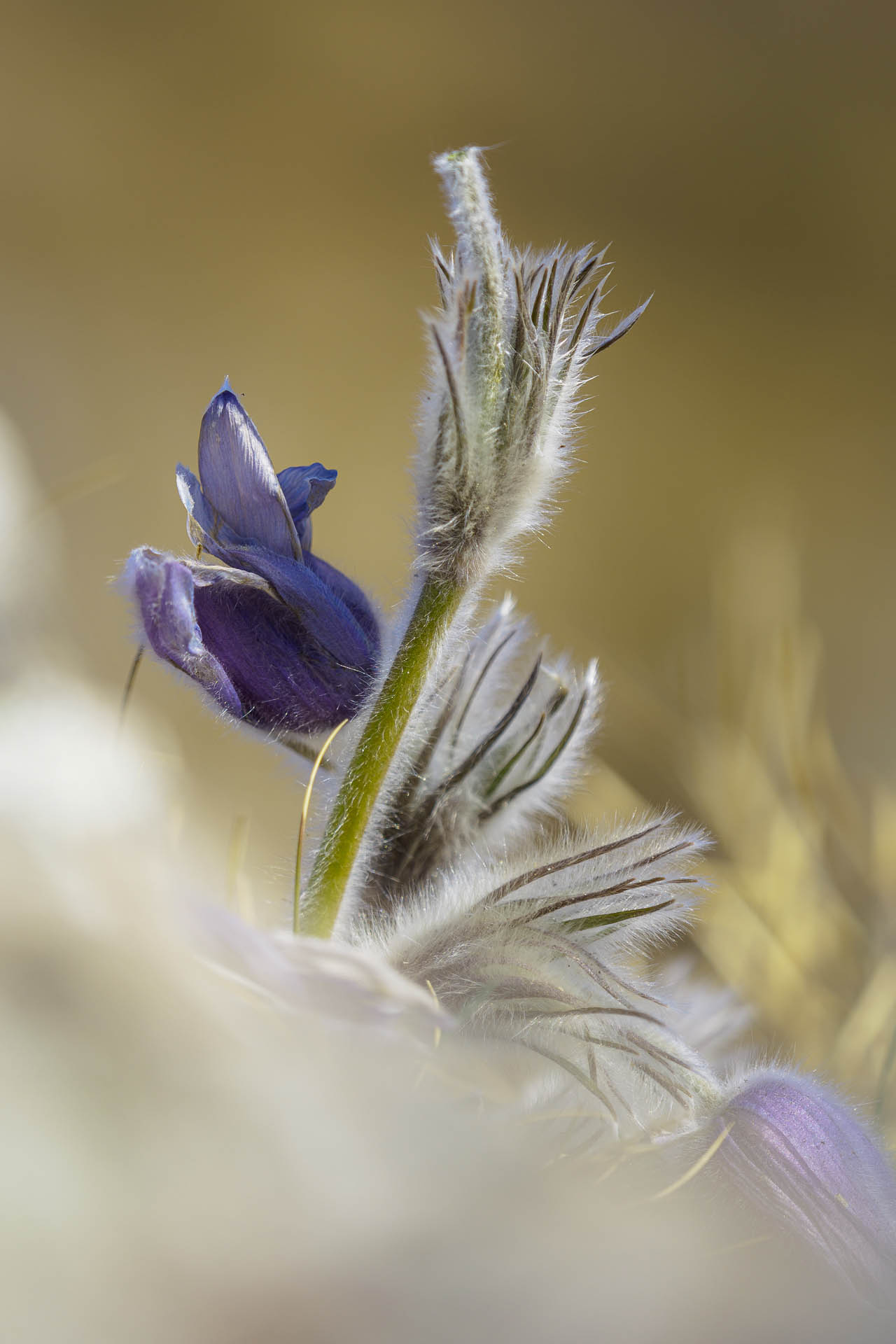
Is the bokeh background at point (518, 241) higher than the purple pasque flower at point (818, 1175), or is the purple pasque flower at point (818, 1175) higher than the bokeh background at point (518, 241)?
the bokeh background at point (518, 241)

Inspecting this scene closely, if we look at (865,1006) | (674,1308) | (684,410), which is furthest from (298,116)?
(674,1308)

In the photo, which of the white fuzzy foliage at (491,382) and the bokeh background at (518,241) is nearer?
the white fuzzy foliage at (491,382)

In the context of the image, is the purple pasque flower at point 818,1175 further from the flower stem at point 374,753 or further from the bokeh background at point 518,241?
the bokeh background at point 518,241

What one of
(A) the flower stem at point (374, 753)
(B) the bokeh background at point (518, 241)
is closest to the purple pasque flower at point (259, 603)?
(A) the flower stem at point (374, 753)

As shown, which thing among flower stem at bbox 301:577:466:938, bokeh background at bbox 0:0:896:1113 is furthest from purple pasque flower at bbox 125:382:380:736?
bokeh background at bbox 0:0:896:1113

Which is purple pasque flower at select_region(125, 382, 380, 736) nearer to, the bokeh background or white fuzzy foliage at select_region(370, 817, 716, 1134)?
white fuzzy foliage at select_region(370, 817, 716, 1134)

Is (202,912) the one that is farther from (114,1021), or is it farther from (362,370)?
(362,370)

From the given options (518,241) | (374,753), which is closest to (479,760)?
(374,753)
